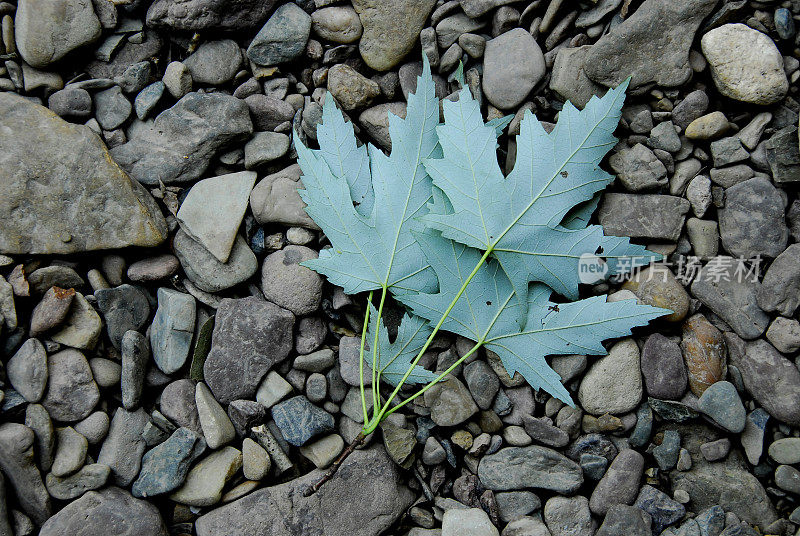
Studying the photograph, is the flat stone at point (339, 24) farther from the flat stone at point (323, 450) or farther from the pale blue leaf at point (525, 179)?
the flat stone at point (323, 450)

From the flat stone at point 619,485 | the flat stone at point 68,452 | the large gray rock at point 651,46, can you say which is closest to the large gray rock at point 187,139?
the flat stone at point 68,452

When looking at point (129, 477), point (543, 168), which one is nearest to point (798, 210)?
point (543, 168)

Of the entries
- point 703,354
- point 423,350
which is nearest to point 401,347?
point 423,350

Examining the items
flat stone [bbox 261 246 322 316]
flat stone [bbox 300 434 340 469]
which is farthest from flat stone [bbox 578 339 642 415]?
flat stone [bbox 261 246 322 316]

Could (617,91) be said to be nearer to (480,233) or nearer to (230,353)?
(480,233)

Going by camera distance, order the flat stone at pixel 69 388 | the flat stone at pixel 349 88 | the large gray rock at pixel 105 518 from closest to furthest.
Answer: the large gray rock at pixel 105 518, the flat stone at pixel 69 388, the flat stone at pixel 349 88

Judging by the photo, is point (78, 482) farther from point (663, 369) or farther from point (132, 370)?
point (663, 369)
